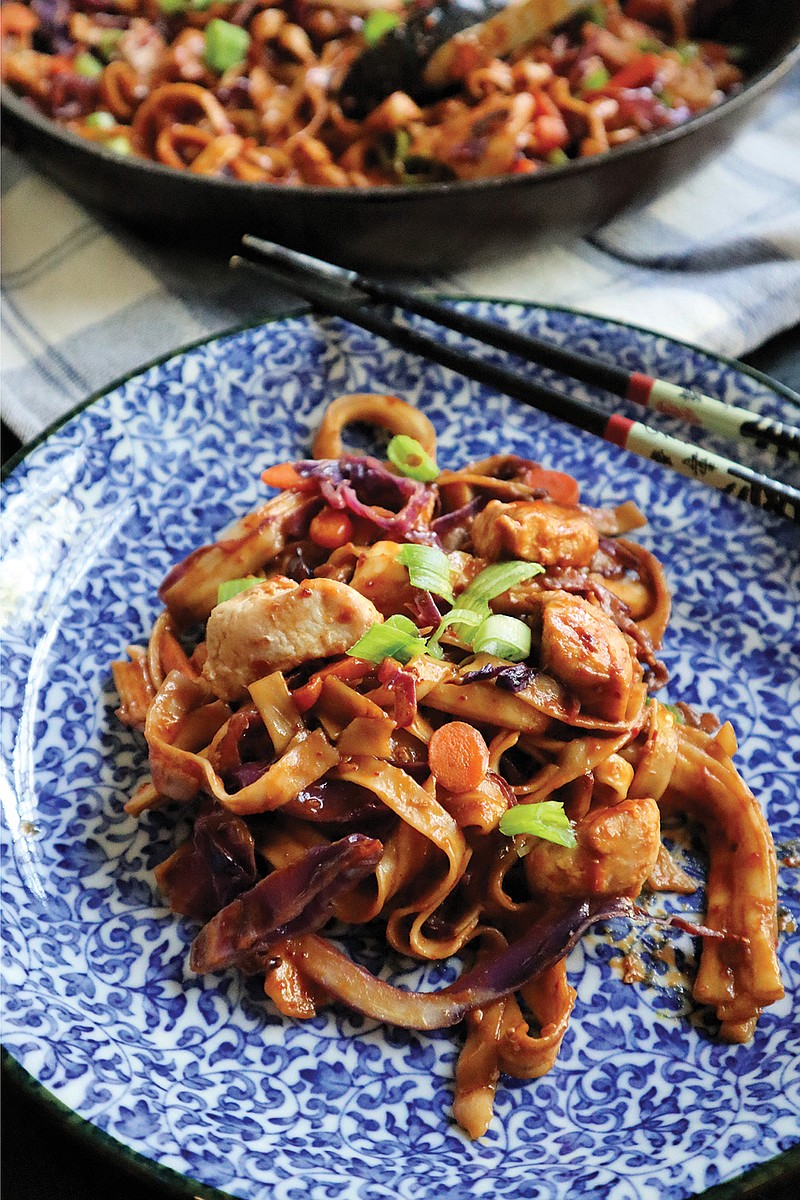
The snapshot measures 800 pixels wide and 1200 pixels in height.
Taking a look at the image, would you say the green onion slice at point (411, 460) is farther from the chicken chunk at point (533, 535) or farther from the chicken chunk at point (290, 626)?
the chicken chunk at point (290, 626)

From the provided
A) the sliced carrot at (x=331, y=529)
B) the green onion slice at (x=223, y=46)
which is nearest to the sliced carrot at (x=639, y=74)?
the green onion slice at (x=223, y=46)

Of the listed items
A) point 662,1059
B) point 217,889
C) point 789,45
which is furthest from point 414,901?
point 789,45

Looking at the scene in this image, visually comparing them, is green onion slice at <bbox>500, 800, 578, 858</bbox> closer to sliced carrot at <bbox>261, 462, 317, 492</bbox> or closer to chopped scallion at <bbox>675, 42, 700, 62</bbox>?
sliced carrot at <bbox>261, 462, 317, 492</bbox>

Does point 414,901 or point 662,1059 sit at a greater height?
point 414,901

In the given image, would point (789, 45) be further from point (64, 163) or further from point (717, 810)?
point (717, 810)

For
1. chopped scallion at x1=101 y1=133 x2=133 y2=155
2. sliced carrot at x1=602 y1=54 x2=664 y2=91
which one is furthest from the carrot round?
sliced carrot at x1=602 y1=54 x2=664 y2=91

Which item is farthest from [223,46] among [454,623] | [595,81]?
[454,623]
